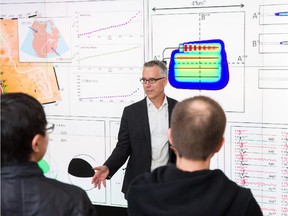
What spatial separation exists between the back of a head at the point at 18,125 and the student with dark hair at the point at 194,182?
15.1 inches

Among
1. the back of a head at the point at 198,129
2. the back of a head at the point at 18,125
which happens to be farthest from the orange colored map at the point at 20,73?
the back of a head at the point at 198,129

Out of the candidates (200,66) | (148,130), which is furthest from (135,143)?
(200,66)

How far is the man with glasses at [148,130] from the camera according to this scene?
300 centimetres

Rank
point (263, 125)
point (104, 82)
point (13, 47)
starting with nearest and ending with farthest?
point (263, 125) < point (104, 82) < point (13, 47)

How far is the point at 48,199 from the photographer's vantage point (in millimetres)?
1386

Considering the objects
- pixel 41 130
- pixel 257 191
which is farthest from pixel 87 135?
pixel 41 130

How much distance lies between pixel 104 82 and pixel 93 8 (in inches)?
25.8

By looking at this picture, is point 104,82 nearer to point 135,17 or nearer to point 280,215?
point 135,17

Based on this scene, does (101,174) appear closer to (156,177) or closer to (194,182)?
(156,177)

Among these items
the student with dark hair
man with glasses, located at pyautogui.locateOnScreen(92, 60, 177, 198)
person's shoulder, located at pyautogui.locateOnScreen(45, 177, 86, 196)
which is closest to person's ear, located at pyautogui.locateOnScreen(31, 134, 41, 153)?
person's shoulder, located at pyautogui.locateOnScreen(45, 177, 86, 196)

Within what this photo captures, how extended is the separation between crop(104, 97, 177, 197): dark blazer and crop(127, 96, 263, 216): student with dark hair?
1533mm

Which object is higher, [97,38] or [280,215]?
[97,38]

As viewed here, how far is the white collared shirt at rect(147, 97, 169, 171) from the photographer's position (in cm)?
300

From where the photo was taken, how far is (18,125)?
137cm
